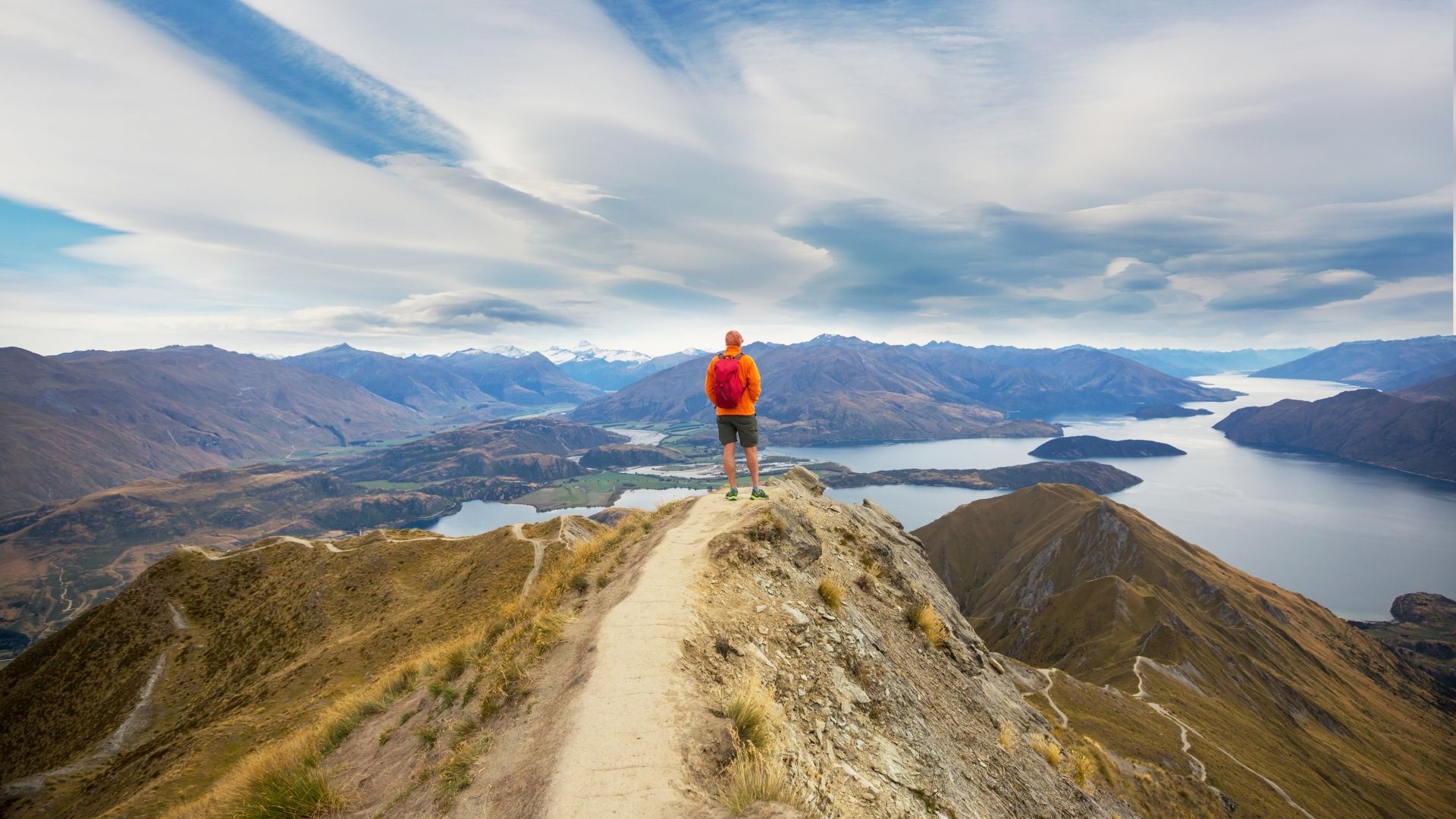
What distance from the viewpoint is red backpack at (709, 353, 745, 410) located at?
52.5 ft

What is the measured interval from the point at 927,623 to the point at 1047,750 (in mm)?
6224

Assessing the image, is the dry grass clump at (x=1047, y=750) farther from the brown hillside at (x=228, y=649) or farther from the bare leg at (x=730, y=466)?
the brown hillside at (x=228, y=649)

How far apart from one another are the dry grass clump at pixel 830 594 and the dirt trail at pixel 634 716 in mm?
3191

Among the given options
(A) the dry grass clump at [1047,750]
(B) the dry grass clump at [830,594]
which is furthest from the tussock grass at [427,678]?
(A) the dry grass clump at [1047,750]

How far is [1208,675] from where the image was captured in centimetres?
10088

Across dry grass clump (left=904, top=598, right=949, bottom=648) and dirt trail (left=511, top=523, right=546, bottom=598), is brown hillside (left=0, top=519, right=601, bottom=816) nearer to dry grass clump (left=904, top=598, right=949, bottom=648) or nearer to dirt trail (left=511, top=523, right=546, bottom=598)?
dirt trail (left=511, top=523, right=546, bottom=598)

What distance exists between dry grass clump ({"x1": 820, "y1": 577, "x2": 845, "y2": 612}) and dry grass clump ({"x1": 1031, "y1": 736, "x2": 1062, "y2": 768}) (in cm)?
1017

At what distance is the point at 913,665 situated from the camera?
14266 mm

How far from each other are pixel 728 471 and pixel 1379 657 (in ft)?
651

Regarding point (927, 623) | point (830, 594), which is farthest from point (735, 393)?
point (927, 623)

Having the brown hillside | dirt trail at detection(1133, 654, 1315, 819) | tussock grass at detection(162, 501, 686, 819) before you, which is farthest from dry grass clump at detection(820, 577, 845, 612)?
dirt trail at detection(1133, 654, 1315, 819)

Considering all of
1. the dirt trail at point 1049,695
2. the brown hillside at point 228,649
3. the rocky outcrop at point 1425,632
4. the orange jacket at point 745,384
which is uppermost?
the orange jacket at point 745,384

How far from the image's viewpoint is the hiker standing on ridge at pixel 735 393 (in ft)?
52.6

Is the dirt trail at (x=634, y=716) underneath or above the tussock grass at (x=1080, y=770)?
above
